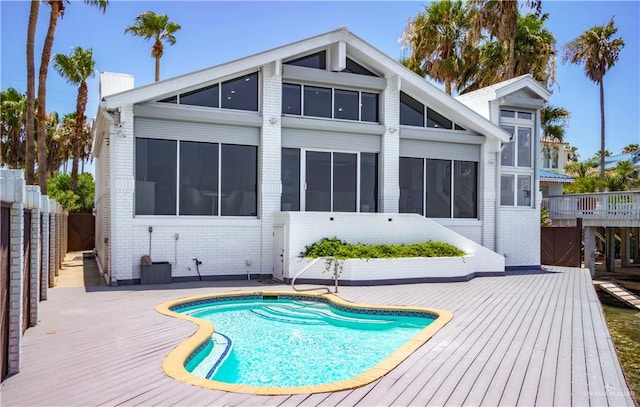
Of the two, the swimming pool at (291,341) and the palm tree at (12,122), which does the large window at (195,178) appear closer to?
the swimming pool at (291,341)

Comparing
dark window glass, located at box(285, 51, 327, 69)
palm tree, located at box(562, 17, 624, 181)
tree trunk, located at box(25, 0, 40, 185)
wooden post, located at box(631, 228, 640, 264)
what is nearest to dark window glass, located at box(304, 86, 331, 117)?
dark window glass, located at box(285, 51, 327, 69)

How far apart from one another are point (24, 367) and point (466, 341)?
5.33 m

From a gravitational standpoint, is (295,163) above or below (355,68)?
below

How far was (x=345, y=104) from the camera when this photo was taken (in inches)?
567

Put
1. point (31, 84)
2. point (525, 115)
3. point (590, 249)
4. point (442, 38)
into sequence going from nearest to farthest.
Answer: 1. point (31, 84)
2. point (525, 115)
3. point (590, 249)
4. point (442, 38)

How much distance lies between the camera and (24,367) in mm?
5211

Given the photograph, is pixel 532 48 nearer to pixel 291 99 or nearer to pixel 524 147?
pixel 524 147

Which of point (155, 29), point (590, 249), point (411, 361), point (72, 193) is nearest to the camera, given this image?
point (411, 361)

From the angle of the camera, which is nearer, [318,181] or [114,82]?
[318,181]

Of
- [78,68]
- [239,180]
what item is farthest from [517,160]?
[78,68]

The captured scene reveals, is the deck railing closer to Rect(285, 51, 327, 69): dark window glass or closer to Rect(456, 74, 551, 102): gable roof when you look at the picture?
Rect(456, 74, 551, 102): gable roof

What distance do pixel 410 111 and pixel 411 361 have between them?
433 inches

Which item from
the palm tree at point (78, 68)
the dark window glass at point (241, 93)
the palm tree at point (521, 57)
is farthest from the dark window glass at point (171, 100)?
the palm tree at point (78, 68)

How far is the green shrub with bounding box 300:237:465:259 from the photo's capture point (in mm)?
12406
